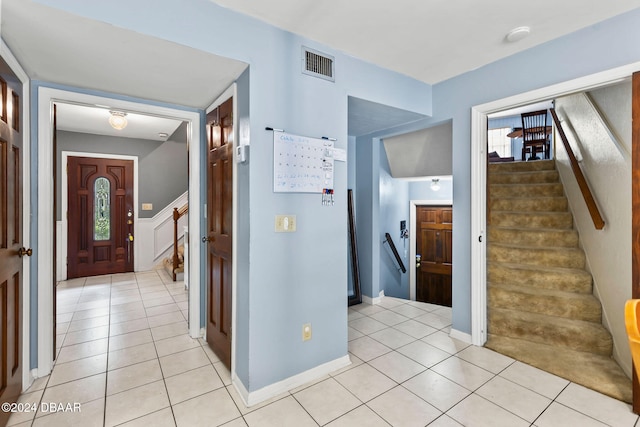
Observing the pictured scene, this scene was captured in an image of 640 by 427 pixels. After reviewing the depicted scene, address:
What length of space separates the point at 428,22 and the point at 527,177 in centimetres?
331

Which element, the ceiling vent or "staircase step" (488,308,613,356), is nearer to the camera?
the ceiling vent

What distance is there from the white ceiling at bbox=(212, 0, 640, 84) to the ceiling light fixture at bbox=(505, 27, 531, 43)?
3 centimetres

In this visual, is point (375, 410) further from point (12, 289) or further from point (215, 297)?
point (12, 289)

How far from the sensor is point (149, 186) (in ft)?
19.0

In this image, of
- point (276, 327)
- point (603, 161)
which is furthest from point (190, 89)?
point (603, 161)

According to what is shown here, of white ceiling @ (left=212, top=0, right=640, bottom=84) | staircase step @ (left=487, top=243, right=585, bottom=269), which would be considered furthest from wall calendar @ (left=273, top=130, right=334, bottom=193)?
staircase step @ (left=487, top=243, right=585, bottom=269)

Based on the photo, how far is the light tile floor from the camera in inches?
70.0

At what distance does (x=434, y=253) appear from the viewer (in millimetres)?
6016

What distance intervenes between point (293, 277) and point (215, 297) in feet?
3.05

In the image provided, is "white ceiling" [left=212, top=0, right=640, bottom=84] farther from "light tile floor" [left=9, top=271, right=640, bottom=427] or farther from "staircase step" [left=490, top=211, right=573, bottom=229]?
"light tile floor" [left=9, top=271, right=640, bottom=427]

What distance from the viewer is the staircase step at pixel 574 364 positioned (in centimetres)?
203

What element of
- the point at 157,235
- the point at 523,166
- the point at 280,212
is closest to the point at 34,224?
the point at 280,212

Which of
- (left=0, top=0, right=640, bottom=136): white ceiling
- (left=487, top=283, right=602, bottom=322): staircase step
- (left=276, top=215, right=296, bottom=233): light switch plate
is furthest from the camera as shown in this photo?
(left=487, top=283, right=602, bottom=322): staircase step

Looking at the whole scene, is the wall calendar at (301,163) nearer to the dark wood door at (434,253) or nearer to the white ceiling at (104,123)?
the white ceiling at (104,123)
